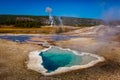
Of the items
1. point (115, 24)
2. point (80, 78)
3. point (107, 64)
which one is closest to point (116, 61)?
point (107, 64)

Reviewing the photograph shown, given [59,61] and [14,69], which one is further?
[59,61]

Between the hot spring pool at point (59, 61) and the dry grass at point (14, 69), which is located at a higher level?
the dry grass at point (14, 69)

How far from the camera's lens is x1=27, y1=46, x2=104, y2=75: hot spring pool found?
21.5m

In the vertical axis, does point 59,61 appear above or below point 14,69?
below

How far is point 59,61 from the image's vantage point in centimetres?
2655

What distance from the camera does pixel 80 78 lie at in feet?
59.7

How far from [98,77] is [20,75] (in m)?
6.29

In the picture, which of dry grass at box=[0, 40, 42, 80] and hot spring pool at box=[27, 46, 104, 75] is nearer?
dry grass at box=[0, 40, 42, 80]

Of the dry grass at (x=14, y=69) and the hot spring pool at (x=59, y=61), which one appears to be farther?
the hot spring pool at (x=59, y=61)

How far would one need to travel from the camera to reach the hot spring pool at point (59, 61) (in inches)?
848

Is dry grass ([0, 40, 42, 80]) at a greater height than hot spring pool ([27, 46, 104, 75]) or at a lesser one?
greater

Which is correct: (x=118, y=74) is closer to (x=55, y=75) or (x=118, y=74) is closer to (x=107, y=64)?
(x=107, y=64)

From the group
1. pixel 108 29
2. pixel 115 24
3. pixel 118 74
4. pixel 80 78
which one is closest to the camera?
pixel 80 78

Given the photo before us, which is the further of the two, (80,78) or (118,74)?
(118,74)
